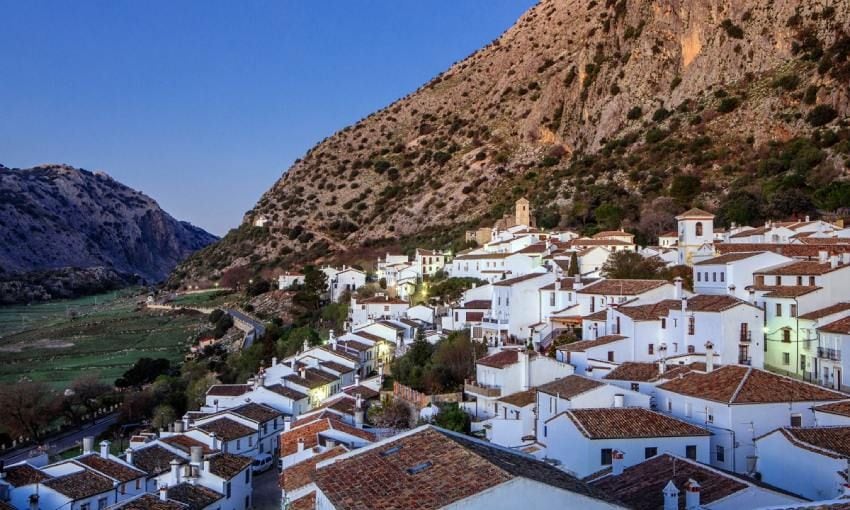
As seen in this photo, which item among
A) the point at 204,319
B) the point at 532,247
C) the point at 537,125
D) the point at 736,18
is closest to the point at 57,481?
the point at 532,247

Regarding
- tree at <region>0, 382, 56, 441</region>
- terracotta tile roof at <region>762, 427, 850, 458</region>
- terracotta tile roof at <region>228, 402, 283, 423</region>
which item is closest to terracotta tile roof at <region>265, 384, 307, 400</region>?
terracotta tile roof at <region>228, 402, 283, 423</region>

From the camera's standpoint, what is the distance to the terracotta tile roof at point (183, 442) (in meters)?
27.3

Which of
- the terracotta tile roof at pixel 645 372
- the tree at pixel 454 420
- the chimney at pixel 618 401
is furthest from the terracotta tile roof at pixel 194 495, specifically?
the terracotta tile roof at pixel 645 372

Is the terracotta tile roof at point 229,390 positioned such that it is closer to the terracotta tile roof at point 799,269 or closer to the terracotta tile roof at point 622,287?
the terracotta tile roof at point 622,287

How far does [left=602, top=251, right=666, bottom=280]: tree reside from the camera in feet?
119

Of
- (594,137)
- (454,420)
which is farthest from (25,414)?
(594,137)

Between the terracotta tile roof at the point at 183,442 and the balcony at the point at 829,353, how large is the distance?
61.1ft

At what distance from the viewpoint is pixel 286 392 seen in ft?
113

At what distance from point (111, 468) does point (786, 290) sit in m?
21.2

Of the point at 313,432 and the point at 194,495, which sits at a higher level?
the point at 313,432

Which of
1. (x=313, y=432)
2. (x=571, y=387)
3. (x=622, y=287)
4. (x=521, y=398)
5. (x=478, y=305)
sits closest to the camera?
(x=571, y=387)

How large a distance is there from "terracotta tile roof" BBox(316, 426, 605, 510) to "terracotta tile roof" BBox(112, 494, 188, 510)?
31.8ft

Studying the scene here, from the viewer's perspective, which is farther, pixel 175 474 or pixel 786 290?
pixel 786 290

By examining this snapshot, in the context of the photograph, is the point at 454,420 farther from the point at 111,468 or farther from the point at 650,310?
the point at 111,468
